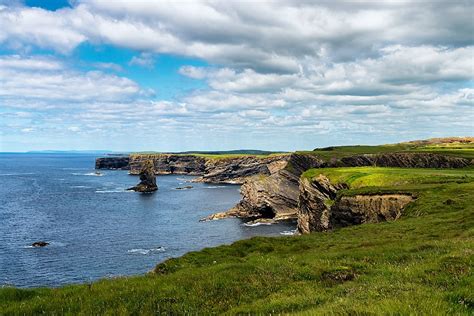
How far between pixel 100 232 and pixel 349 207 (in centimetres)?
6319

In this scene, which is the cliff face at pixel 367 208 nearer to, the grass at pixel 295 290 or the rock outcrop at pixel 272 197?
the grass at pixel 295 290

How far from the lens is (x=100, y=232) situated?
312 ft

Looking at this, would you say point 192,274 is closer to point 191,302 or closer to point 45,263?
point 191,302

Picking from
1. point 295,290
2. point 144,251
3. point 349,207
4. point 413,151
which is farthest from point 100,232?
point 413,151

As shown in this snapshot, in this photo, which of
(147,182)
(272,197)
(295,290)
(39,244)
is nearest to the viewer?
(295,290)

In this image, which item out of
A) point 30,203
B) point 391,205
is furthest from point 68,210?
point 391,205

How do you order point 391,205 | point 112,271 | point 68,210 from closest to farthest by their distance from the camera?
point 391,205, point 112,271, point 68,210

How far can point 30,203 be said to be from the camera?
141125 mm

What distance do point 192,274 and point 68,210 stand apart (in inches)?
4867

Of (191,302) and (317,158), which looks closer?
(191,302)

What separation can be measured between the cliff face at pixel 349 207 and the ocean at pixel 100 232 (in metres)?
16.8

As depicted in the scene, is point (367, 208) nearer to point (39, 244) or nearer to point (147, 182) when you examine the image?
point (39, 244)

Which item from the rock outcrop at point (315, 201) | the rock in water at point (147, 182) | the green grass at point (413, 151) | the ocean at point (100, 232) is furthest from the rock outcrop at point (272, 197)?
the rock in water at point (147, 182)

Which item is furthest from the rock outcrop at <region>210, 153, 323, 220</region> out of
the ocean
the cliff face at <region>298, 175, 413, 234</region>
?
the cliff face at <region>298, 175, 413, 234</region>
